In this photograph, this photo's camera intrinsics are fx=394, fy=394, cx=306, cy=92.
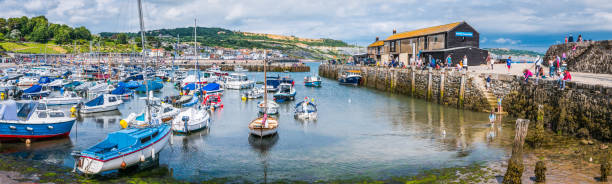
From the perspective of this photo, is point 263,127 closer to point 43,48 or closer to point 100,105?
point 100,105

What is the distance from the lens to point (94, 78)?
218ft

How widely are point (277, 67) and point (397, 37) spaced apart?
204 ft

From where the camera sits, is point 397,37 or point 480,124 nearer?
point 480,124

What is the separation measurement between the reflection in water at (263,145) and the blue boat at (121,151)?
17.3 ft

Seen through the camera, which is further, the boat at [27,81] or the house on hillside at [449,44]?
the boat at [27,81]

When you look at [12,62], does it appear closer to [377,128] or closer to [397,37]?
[397,37]

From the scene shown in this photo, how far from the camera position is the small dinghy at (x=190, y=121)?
2628cm

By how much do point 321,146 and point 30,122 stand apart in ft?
55.9

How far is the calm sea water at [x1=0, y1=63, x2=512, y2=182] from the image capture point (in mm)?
18697

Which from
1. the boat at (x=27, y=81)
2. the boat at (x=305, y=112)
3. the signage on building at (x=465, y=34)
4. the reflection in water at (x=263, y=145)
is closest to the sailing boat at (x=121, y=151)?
the reflection in water at (x=263, y=145)

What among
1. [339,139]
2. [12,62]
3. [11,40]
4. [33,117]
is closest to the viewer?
[33,117]

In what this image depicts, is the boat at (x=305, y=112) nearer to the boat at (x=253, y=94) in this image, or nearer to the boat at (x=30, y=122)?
the boat at (x=253, y=94)

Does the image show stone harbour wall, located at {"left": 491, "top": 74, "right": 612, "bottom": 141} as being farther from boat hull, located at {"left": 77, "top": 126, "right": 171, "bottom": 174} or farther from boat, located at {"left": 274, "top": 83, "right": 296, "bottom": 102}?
boat, located at {"left": 274, "top": 83, "right": 296, "bottom": 102}

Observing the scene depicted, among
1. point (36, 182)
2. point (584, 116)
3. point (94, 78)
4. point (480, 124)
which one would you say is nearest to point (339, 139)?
point (480, 124)
